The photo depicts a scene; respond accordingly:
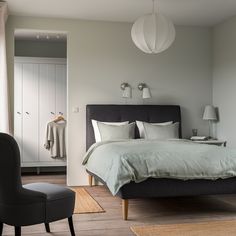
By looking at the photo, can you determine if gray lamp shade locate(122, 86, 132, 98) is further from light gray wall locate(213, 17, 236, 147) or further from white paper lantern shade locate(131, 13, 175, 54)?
light gray wall locate(213, 17, 236, 147)

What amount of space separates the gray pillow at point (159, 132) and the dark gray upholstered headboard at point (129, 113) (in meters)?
0.27

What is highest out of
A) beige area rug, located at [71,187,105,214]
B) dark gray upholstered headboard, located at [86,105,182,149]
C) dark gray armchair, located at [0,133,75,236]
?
dark gray upholstered headboard, located at [86,105,182,149]

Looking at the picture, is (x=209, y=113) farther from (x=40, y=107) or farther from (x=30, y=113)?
(x=30, y=113)

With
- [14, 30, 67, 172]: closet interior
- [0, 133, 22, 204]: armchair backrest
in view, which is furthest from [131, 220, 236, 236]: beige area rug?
[14, 30, 67, 172]: closet interior

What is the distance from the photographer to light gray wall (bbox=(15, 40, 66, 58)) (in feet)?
25.5

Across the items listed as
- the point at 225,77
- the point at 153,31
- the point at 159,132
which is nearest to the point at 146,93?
the point at 159,132

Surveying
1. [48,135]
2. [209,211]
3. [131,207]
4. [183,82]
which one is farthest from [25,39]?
[209,211]

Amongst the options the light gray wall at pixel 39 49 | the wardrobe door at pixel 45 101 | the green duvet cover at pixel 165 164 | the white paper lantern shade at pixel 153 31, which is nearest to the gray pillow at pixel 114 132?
the green duvet cover at pixel 165 164

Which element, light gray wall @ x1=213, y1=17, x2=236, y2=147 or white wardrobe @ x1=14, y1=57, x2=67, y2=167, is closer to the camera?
light gray wall @ x1=213, y1=17, x2=236, y2=147

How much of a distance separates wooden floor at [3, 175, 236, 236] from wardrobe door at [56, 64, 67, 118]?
2.32m

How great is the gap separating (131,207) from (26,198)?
1.90 m

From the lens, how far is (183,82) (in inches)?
267

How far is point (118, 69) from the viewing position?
651 centimetres

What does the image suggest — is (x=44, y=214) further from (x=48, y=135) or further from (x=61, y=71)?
(x=61, y=71)
